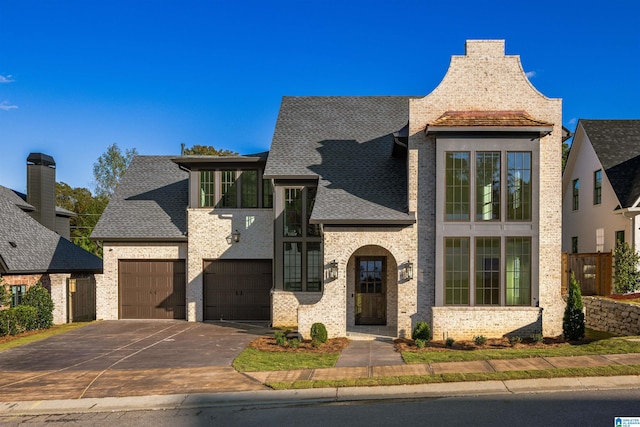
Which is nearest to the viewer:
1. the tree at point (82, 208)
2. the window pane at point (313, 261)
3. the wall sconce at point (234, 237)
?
the window pane at point (313, 261)

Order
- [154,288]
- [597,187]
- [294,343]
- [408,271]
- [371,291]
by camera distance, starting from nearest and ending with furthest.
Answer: [294,343], [408,271], [371,291], [154,288], [597,187]

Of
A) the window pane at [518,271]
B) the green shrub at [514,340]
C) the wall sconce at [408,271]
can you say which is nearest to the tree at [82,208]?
the wall sconce at [408,271]

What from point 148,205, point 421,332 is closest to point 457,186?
point 421,332

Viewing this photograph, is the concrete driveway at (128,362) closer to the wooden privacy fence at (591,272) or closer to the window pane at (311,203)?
the window pane at (311,203)

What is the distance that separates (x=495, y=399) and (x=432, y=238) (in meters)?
7.25

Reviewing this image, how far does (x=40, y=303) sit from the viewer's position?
2058 centimetres

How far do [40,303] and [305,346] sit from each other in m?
11.8

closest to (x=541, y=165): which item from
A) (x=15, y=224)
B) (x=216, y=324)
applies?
(x=216, y=324)

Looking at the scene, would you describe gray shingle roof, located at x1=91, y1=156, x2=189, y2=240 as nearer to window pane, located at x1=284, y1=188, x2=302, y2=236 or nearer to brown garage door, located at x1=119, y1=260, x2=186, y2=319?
brown garage door, located at x1=119, y1=260, x2=186, y2=319

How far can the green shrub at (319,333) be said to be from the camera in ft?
52.1

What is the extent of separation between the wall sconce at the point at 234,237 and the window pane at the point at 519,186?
10758 mm

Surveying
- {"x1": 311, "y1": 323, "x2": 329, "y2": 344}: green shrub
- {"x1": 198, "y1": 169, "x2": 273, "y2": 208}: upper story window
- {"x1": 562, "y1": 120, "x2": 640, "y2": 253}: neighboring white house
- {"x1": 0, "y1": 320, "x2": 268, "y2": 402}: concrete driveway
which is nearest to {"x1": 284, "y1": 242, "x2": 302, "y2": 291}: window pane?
{"x1": 0, "y1": 320, "x2": 268, "y2": 402}: concrete driveway

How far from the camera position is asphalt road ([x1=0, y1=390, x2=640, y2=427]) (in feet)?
29.6

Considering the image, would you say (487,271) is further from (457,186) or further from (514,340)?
(457,186)
